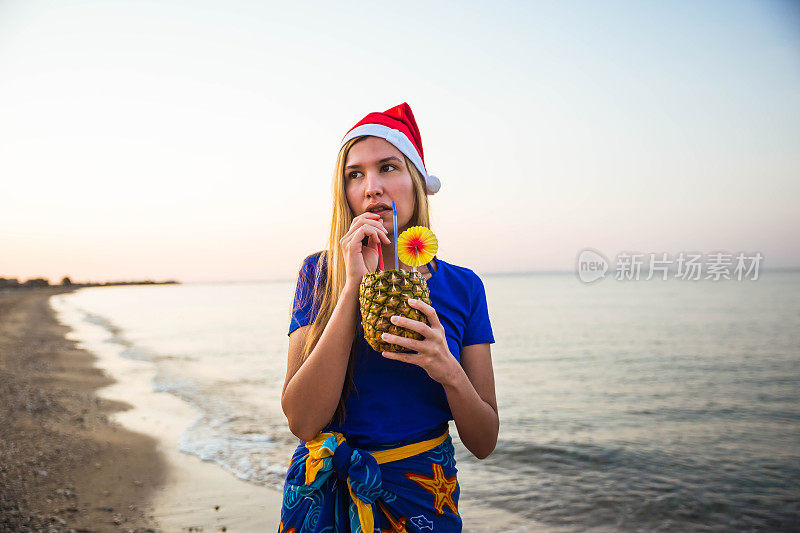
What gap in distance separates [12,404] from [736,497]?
10.7 m

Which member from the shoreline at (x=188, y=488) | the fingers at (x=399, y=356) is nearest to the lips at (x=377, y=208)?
the fingers at (x=399, y=356)

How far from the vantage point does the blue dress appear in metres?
1.89

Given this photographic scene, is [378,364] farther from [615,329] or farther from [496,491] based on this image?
[615,329]

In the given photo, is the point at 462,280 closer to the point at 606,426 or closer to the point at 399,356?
the point at 399,356

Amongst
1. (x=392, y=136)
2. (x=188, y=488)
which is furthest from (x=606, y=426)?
(x=392, y=136)

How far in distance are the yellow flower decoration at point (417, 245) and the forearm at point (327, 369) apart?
0.84 ft

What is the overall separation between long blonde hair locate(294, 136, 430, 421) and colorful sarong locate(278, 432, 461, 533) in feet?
0.61

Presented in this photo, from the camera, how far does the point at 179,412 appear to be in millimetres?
9258

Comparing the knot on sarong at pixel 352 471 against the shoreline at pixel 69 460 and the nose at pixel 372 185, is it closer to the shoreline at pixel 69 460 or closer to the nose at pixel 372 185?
the nose at pixel 372 185

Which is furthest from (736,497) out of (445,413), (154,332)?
(154,332)

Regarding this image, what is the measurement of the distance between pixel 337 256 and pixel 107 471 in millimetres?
5530

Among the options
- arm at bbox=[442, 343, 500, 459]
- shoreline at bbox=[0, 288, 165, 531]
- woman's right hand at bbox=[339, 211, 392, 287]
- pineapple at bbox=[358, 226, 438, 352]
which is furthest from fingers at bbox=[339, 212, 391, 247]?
shoreline at bbox=[0, 288, 165, 531]

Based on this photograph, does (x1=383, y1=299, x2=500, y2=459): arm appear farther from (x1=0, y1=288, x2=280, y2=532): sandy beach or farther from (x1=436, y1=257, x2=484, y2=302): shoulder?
(x1=0, y1=288, x2=280, y2=532): sandy beach

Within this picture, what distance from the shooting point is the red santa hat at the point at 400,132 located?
2.23m
